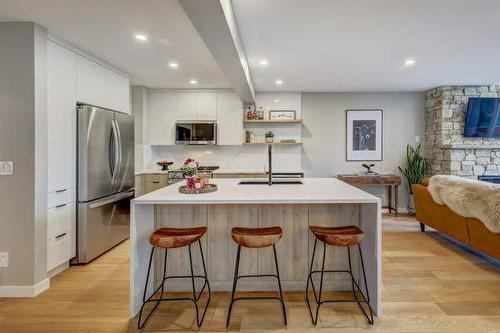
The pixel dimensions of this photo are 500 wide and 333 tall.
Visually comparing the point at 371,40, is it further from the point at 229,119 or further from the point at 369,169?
the point at 369,169

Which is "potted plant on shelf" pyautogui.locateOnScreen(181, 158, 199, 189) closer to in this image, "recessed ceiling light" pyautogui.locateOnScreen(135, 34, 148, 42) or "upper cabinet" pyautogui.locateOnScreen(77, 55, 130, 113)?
"recessed ceiling light" pyautogui.locateOnScreen(135, 34, 148, 42)

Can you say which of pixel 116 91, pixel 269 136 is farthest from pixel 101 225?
pixel 269 136

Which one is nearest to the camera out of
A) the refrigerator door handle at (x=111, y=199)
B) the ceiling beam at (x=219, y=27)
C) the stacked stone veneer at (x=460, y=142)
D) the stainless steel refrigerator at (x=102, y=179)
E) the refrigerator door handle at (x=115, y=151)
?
the ceiling beam at (x=219, y=27)

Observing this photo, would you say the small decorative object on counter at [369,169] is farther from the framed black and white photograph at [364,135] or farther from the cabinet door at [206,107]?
the cabinet door at [206,107]

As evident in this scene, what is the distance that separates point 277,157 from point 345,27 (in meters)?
3.23

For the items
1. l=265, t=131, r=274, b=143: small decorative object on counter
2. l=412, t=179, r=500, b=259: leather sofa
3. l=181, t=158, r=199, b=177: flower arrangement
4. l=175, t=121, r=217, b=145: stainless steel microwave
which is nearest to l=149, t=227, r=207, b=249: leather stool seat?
l=181, t=158, r=199, b=177: flower arrangement

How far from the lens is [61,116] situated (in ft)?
9.88

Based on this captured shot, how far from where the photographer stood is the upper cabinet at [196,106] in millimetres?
5410

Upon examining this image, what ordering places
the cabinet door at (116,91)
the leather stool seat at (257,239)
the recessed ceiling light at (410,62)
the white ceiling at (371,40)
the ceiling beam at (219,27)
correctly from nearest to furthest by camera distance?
the ceiling beam at (219,27) < the leather stool seat at (257,239) < the white ceiling at (371,40) < the recessed ceiling light at (410,62) < the cabinet door at (116,91)

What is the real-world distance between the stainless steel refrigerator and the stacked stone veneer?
5.41 m

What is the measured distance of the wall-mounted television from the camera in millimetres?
5141

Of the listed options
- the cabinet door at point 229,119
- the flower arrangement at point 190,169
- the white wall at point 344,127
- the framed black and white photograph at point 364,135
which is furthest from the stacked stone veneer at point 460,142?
the flower arrangement at point 190,169

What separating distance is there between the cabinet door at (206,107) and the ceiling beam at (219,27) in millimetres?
1947

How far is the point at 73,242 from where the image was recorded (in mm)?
3178
